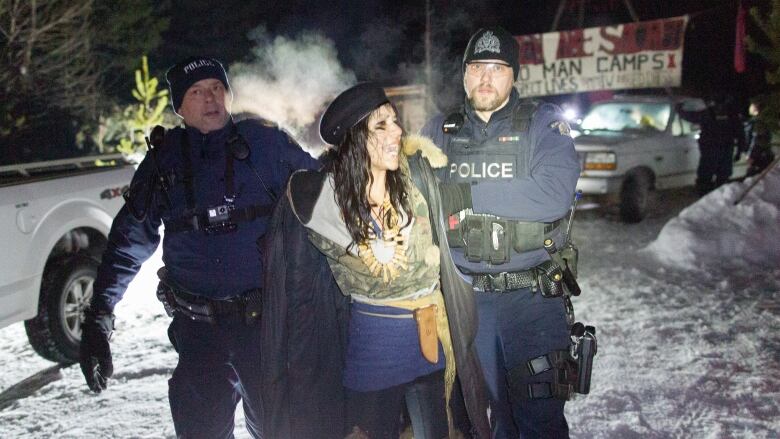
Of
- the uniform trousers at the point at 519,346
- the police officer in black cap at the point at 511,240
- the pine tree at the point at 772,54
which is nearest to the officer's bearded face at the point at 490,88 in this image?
the police officer in black cap at the point at 511,240

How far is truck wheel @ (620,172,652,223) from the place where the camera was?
32.8 ft

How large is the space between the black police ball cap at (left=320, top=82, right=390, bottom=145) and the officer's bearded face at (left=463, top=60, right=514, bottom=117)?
783 mm

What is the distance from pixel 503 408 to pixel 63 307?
3.68 m

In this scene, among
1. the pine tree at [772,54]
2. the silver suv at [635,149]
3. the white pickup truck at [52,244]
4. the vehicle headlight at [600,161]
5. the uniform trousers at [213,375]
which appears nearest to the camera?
the uniform trousers at [213,375]

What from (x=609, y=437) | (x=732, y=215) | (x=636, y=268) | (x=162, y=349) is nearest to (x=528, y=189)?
(x=609, y=437)

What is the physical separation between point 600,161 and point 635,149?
0.64 metres

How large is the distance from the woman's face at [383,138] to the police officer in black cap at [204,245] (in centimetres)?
77

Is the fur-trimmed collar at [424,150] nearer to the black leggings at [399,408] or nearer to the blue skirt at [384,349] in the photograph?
the blue skirt at [384,349]

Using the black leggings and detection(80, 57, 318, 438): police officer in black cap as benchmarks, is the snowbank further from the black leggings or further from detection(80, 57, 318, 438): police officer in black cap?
detection(80, 57, 318, 438): police officer in black cap

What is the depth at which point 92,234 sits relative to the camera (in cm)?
578

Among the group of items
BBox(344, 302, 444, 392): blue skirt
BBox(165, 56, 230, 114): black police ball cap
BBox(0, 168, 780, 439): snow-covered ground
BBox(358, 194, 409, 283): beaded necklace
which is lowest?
BBox(0, 168, 780, 439): snow-covered ground

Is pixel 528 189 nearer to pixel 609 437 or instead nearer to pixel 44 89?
pixel 609 437

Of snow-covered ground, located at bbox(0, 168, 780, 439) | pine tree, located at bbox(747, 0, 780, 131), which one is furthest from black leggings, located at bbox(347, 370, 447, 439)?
pine tree, located at bbox(747, 0, 780, 131)

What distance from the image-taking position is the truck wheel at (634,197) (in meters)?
9.98
